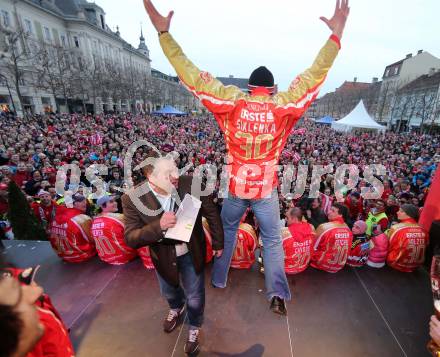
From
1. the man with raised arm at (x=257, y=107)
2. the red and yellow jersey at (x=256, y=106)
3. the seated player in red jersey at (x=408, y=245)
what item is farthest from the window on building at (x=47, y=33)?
the seated player in red jersey at (x=408, y=245)

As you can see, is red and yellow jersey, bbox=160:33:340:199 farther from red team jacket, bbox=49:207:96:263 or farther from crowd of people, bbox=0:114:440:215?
crowd of people, bbox=0:114:440:215

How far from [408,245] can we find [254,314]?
88.6 inches

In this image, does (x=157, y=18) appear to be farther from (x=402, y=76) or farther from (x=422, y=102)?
(x=402, y=76)

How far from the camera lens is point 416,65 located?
44.9 m

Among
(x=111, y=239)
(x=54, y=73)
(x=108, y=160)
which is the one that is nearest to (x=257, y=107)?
(x=111, y=239)

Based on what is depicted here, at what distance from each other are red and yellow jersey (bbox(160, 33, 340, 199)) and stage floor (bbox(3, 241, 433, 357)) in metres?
1.41

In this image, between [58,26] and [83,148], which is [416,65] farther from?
[58,26]

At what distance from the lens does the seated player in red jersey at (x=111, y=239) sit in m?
3.24

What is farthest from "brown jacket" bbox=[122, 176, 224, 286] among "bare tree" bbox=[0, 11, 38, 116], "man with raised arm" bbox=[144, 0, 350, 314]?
"bare tree" bbox=[0, 11, 38, 116]

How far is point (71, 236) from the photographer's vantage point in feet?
10.9

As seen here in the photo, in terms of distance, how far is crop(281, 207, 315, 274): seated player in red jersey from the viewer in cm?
309

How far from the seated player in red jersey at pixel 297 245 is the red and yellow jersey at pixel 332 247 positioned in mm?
115

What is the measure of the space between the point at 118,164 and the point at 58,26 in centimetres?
4159

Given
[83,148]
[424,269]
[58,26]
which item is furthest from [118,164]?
[58,26]
